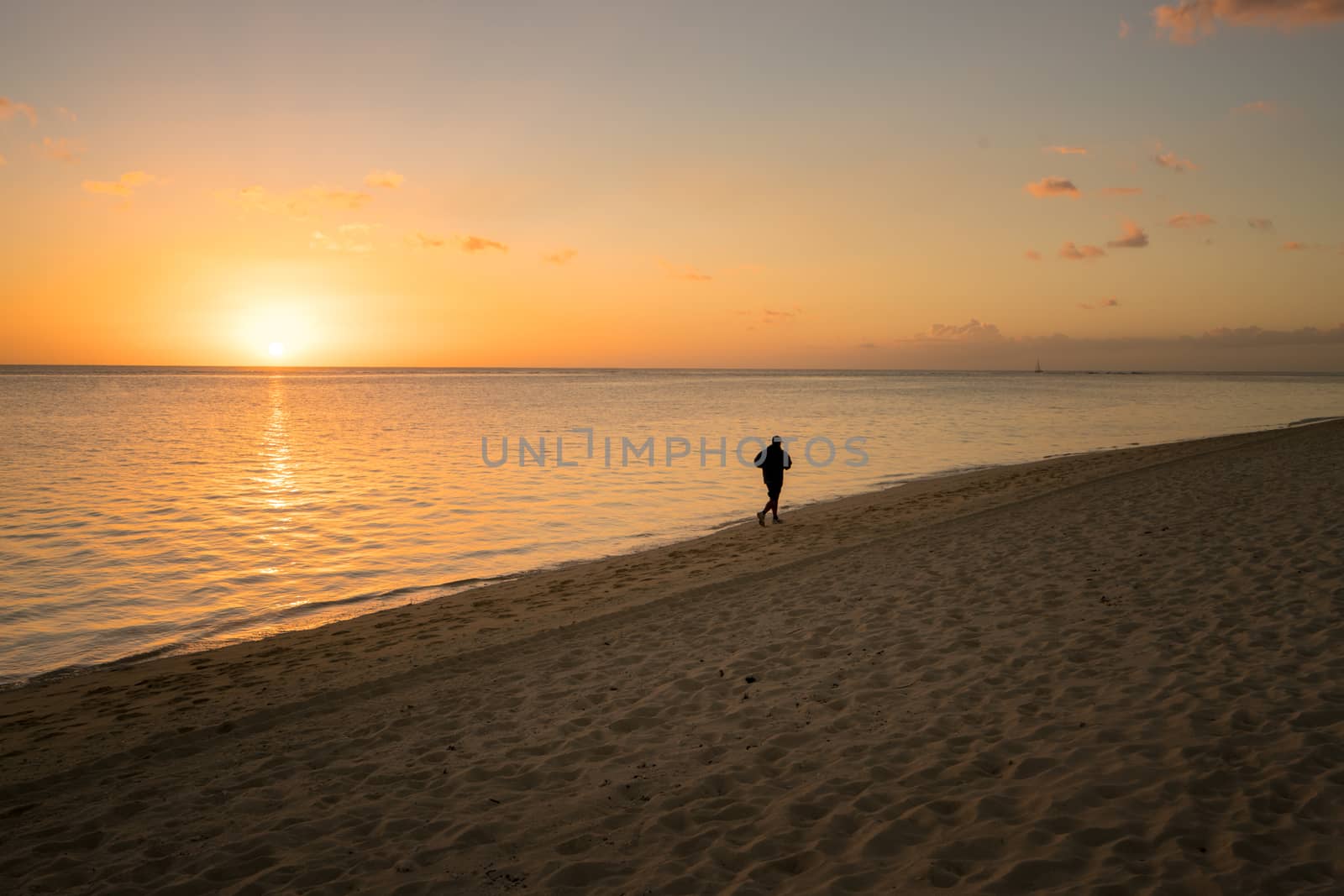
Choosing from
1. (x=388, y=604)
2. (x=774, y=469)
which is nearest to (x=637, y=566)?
(x=388, y=604)

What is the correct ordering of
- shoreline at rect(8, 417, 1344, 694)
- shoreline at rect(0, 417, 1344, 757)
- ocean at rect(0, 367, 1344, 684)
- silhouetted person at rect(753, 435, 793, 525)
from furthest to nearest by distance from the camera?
silhouetted person at rect(753, 435, 793, 525) → ocean at rect(0, 367, 1344, 684) → shoreline at rect(0, 417, 1344, 757) → shoreline at rect(8, 417, 1344, 694)

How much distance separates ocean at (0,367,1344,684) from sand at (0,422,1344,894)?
2.37 metres

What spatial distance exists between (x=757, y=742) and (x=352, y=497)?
1849cm

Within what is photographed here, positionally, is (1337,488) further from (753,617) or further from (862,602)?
(753,617)

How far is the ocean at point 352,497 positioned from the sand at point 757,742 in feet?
7.77

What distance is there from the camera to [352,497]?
2155 centimetres

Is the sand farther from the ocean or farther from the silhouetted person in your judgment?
the silhouetted person

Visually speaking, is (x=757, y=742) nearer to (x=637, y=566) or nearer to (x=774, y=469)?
(x=637, y=566)

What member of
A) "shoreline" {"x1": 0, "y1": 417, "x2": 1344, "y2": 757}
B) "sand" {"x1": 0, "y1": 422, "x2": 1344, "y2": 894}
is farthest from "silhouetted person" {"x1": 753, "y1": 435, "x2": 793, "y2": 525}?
"sand" {"x1": 0, "y1": 422, "x2": 1344, "y2": 894}

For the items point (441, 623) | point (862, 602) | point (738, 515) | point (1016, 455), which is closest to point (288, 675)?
point (441, 623)

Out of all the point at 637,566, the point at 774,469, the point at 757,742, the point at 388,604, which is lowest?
the point at 388,604

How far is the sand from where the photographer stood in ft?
14.4

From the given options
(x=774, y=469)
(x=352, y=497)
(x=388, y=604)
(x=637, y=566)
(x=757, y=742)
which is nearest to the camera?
(x=757, y=742)

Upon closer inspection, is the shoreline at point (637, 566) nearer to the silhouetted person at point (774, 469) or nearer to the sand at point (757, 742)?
the sand at point (757, 742)
